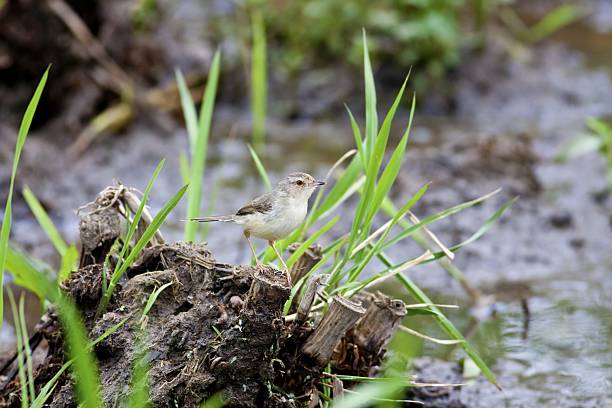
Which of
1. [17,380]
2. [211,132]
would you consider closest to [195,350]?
[17,380]

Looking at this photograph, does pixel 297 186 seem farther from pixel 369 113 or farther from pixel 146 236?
pixel 146 236

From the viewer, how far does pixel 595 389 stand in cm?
449

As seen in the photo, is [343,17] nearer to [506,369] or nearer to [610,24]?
[610,24]

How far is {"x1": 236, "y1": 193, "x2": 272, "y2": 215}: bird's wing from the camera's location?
3.62 m

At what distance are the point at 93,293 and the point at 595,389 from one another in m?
2.59

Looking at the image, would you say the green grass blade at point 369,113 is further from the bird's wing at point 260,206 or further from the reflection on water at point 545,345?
the reflection on water at point 545,345

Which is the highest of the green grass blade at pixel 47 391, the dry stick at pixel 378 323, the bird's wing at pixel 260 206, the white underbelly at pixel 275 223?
the bird's wing at pixel 260 206

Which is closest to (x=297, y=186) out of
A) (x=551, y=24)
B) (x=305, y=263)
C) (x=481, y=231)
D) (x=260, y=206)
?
(x=260, y=206)

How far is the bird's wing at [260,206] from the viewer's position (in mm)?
3621

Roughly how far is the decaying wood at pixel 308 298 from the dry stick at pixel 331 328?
0.07 meters

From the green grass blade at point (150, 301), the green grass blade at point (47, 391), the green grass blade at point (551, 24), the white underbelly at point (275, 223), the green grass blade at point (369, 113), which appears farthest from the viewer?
the green grass blade at point (551, 24)

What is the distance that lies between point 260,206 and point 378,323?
2.20 ft

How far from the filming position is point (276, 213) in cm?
359

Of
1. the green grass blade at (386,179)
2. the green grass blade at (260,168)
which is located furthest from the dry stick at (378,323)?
the green grass blade at (260,168)
